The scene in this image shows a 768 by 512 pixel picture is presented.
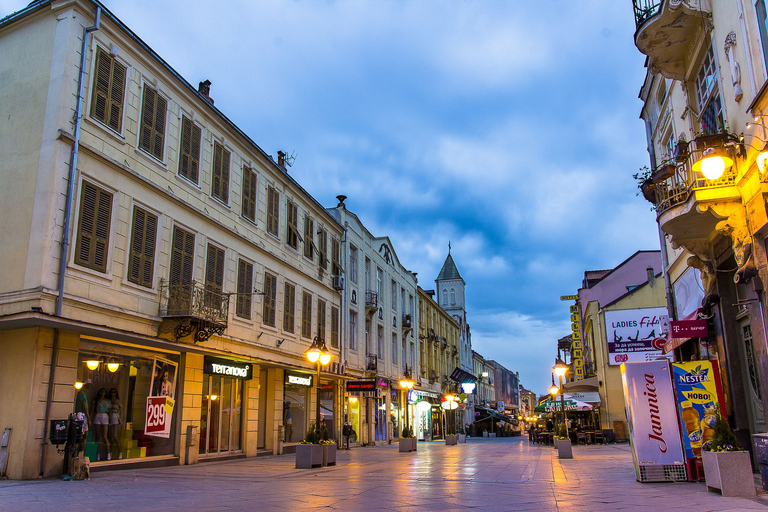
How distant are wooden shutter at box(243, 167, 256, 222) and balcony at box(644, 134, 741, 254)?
13.9 meters

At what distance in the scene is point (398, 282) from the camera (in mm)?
41594

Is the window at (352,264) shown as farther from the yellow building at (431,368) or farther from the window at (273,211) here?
the yellow building at (431,368)

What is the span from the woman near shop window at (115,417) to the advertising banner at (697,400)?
13.0 metres

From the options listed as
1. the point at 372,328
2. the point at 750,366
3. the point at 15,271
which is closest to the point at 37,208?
the point at 15,271

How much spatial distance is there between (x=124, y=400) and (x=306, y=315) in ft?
36.9

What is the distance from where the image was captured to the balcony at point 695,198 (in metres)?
10.7

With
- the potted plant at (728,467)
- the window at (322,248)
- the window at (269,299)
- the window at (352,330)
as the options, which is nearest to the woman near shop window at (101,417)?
the window at (269,299)

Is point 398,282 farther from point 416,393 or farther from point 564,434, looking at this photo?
point 564,434

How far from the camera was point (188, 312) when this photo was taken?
54.5 feet

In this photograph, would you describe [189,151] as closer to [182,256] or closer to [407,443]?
[182,256]

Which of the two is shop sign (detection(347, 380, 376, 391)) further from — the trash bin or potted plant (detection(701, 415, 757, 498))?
the trash bin

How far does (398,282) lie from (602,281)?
14240mm

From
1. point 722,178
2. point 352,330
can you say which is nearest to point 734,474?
point 722,178

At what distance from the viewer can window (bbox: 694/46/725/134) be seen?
41.0ft
